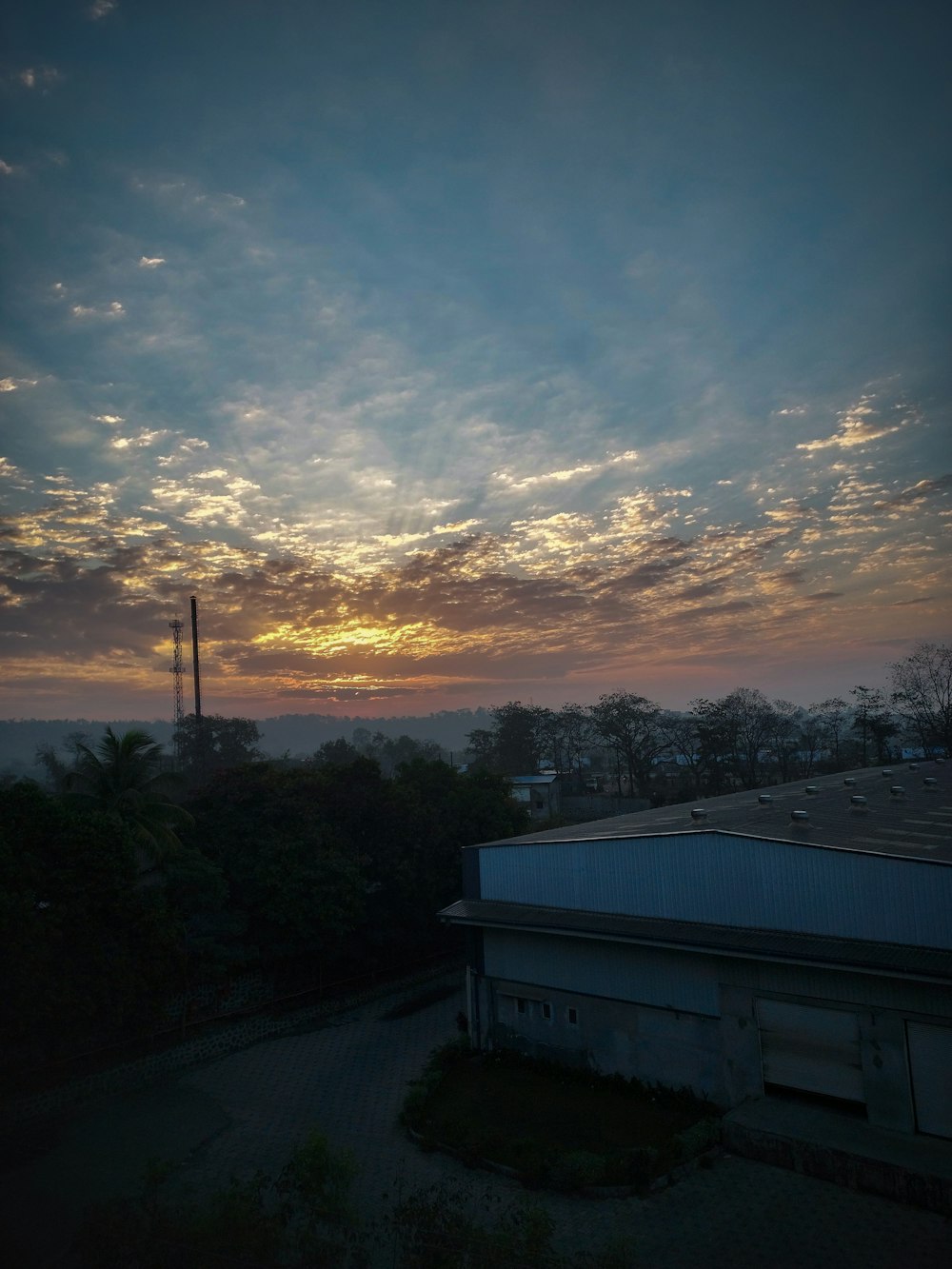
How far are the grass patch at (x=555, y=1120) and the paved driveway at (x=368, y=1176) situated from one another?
405mm

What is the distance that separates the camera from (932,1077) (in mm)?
13305

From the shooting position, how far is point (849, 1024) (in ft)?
46.4

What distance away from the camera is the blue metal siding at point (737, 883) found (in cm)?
1412

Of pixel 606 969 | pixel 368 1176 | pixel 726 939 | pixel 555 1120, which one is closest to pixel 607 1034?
pixel 606 969

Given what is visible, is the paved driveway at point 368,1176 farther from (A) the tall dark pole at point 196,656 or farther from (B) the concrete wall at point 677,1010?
(A) the tall dark pole at point 196,656

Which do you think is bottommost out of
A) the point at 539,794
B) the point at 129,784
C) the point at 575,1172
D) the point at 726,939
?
the point at 575,1172

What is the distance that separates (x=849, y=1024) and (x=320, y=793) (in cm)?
1907

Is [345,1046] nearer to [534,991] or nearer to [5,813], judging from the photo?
[534,991]

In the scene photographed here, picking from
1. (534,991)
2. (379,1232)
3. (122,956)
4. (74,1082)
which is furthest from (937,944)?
(74,1082)

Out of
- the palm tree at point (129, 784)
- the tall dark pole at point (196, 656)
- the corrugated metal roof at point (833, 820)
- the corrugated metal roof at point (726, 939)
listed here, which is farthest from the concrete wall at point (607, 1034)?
the tall dark pole at point (196, 656)

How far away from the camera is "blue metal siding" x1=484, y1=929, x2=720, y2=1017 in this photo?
1600cm

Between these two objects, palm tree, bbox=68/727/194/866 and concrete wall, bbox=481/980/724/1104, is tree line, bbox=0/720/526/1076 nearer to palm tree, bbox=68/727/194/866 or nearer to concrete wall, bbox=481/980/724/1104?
palm tree, bbox=68/727/194/866

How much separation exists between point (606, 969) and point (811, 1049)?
4.43 m

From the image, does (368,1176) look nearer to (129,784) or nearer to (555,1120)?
(555,1120)
